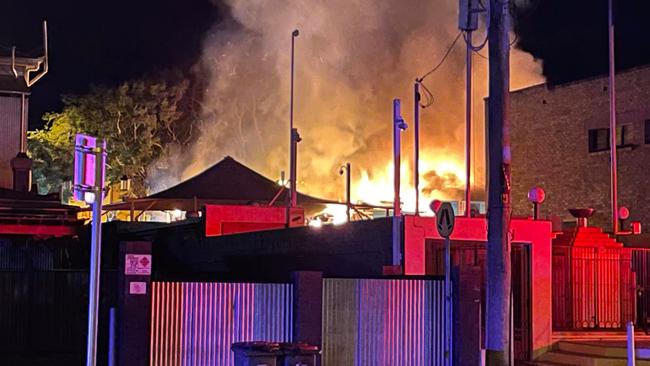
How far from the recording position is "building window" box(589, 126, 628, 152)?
3177cm

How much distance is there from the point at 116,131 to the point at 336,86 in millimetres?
11982

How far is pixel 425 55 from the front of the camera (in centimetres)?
5103

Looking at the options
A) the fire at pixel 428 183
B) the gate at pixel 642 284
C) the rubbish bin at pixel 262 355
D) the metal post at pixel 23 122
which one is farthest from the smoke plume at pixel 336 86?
the rubbish bin at pixel 262 355

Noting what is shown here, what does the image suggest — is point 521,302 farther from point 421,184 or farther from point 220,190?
point 421,184

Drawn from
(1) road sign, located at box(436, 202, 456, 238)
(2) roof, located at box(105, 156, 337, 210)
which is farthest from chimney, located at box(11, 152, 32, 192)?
(1) road sign, located at box(436, 202, 456, 238)

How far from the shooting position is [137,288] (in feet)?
44.7

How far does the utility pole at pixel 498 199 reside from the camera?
42.8 feet

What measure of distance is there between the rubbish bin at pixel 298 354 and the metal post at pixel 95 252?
352 cm

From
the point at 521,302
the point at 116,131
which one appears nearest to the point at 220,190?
the point at 521,302

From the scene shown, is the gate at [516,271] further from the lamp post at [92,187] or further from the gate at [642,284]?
the lamp post at [92,187]

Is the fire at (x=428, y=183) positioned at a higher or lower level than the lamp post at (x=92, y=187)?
higher

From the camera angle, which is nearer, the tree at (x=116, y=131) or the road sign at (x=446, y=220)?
the road sign at (x=446, y=220)

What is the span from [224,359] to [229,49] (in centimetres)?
5010

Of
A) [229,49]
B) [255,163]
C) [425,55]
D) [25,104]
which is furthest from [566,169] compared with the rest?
[229,49]
